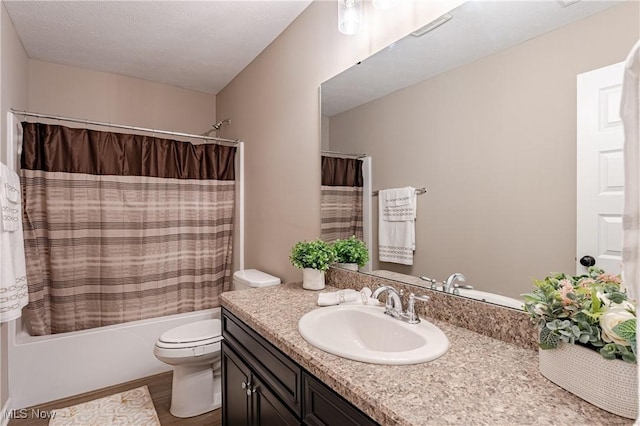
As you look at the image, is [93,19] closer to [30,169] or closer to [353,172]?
[30,169]

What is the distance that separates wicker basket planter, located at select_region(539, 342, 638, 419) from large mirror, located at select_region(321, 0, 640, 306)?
322 mm

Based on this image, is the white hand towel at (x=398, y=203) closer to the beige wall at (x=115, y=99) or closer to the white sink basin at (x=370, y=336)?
the white sink basin at (x=370, y=336)

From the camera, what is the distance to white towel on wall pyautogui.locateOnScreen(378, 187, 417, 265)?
4.91ft

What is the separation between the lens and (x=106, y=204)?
2.46m

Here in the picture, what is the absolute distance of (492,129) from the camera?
117cm

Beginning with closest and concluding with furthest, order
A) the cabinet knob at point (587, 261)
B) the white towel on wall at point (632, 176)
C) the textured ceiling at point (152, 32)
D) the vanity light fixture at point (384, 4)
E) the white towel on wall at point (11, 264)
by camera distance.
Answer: the white towel on wall at point (632, 176) → the cabinet knob at point (587, 261) → the vanity light fixture at point (384, 4) → the white towel on wall at point (11, 264) → the textured ceiling at point (152, 32)

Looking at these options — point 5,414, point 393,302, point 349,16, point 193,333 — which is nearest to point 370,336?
point 393,302

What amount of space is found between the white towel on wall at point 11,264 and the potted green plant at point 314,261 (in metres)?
1.42

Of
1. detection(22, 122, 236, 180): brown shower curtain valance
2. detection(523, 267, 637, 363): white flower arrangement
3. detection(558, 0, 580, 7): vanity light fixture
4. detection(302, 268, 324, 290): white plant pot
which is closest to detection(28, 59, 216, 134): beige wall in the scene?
detection(22, 122, 236, 180): brown shower curtain valance

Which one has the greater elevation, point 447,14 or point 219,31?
point 219,31

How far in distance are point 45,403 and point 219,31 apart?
2642 mm

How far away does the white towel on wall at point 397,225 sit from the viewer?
1.50m

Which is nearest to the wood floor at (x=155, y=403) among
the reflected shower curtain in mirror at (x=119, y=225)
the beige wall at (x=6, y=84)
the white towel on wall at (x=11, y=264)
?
the beige wall at (x=6, y=84)

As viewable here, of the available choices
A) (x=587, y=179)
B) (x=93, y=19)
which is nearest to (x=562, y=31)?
(x=587, y=179)
